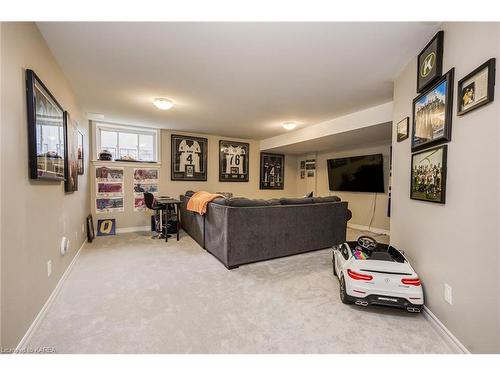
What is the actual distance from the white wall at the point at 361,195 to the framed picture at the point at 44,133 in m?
5.68

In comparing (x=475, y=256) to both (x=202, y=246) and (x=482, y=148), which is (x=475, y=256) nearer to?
(x=482, y=148)

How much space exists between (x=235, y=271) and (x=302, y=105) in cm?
275

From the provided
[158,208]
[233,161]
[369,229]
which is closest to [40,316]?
[158,208]

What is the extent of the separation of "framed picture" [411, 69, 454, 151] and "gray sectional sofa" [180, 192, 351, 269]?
170 cm

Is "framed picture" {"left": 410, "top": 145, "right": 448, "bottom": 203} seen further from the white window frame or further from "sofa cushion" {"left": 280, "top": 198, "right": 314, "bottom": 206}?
the white window frame

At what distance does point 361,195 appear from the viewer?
17.9 ft

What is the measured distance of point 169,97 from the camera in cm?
322

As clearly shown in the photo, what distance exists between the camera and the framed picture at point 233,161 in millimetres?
5980

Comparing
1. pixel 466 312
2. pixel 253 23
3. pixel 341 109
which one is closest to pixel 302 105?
pixel 341 109

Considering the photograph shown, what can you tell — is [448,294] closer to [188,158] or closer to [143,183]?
[188,158]

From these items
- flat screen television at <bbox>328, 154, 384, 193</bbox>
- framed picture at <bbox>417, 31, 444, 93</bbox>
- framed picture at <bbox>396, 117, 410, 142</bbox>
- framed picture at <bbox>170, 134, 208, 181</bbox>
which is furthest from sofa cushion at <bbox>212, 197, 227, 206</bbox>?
flat screen television at <bbox>328, 154, 384, 193</bbox>

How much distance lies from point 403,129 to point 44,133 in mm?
3409

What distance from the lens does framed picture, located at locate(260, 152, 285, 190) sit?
6.68m

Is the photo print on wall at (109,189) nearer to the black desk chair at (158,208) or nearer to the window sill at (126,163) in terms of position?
the window sill at (126,163)
